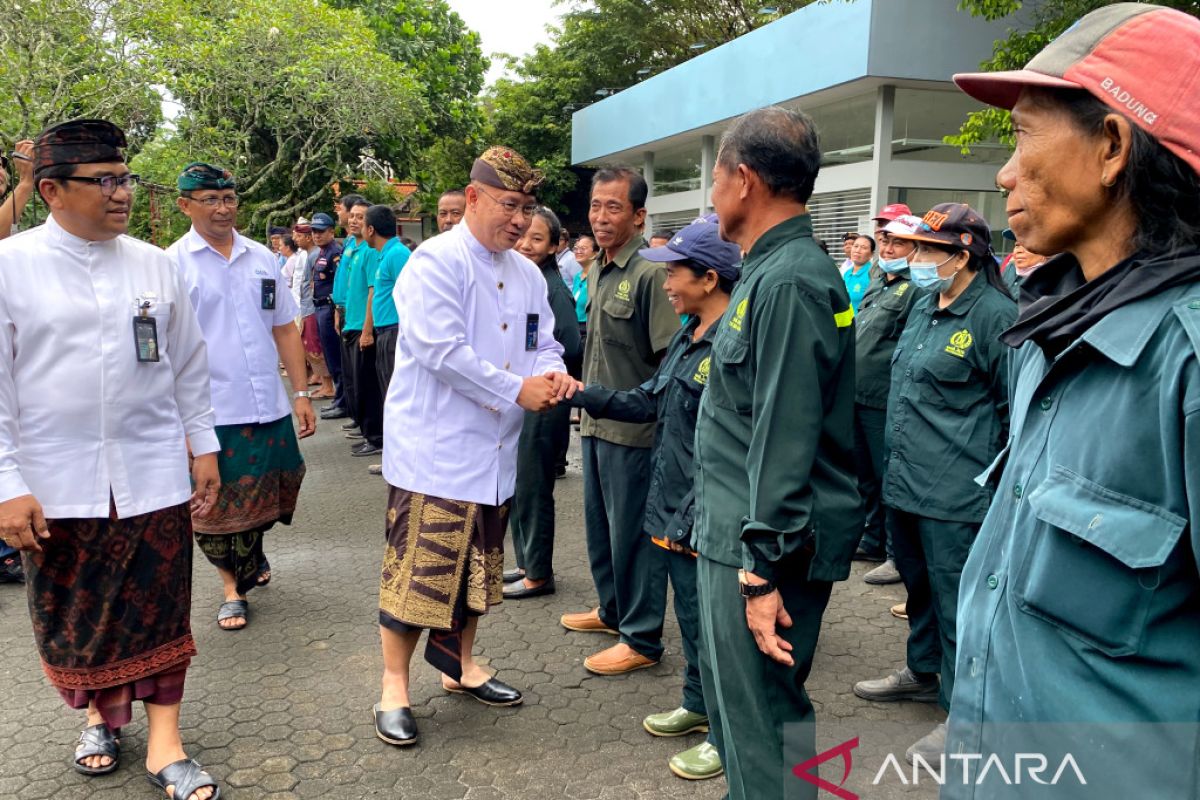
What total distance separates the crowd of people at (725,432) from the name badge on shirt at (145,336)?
0.03 meters

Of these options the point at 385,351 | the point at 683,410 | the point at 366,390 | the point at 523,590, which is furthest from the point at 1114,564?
the point at 366,390

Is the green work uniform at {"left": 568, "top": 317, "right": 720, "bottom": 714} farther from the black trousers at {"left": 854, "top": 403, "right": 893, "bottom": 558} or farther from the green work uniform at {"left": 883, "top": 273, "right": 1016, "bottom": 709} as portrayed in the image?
the black trousers at {"left": 854, "top": 403, "right": 893, "bottom": 558}

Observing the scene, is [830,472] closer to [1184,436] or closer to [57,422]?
[1184,436]

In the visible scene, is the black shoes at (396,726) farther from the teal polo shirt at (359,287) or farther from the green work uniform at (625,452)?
the teal polo shirt at (359,287)

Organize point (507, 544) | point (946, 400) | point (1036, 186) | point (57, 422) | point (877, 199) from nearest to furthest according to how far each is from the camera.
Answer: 1. point (1036, 186)
2. point (57, 422)
3. point (946, 400)
4. point (507, 544)
5. point (877, 199)

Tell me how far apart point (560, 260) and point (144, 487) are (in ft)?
20.9

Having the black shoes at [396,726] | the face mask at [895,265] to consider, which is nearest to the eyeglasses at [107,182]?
the black shoes at [396,726]

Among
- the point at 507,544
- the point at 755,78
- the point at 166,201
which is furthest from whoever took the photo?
the point at 166,201

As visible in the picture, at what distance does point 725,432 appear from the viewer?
2.24 meters

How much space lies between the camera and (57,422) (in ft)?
8.80

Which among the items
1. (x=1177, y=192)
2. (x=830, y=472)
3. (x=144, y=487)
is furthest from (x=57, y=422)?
(x=1177, y=192)

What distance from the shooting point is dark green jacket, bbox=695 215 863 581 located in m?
2.01

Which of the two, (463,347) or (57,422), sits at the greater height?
(463,347)

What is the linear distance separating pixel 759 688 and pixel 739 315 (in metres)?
0.92
